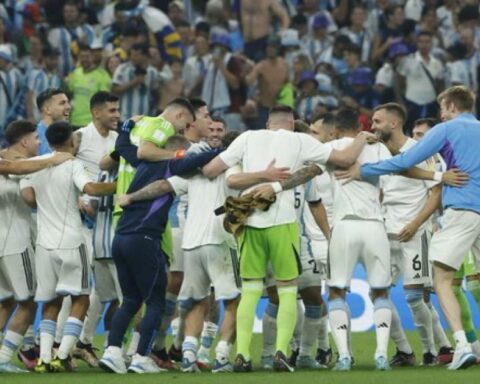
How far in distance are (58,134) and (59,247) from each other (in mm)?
1085

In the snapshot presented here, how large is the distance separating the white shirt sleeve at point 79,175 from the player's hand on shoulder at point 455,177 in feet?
10.9

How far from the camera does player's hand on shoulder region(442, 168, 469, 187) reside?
572 inches

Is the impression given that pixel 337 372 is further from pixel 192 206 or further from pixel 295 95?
pixel 295 95

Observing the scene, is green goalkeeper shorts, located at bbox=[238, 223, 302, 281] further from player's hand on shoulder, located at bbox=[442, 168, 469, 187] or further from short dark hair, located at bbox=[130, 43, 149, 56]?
short dark hair, located at bbox=[130, 43, 149, 56]

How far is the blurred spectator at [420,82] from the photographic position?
25.0m

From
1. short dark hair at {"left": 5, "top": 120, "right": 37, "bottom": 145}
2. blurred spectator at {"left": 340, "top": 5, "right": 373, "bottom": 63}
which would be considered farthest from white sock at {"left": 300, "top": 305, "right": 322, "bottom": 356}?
blurred spectator at {"left": 340, "top": 5, "right": 373, "bottom": 63}

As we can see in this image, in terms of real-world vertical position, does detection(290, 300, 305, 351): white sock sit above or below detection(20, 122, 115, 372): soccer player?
below

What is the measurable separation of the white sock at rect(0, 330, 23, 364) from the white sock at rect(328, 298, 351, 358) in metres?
3.02

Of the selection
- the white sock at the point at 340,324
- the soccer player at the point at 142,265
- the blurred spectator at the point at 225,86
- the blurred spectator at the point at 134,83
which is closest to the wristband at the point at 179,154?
the soccer player at the point at 142,265

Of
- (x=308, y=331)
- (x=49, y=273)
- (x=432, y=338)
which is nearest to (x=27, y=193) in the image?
(x=49, y=273)

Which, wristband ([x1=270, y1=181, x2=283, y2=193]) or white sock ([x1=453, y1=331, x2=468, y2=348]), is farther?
wristband ([x1=270, y1=181, x2=283, y2=193])

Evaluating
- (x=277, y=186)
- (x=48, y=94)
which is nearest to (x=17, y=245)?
(x=48, y=94)

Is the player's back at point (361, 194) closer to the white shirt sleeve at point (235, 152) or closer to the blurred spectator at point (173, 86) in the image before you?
the white shirt sleeve at point (235, 152)

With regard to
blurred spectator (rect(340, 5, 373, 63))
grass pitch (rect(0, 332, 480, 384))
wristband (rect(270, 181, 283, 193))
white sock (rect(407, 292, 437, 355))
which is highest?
blurred spectator (rect(340, 5, 373, 63))
